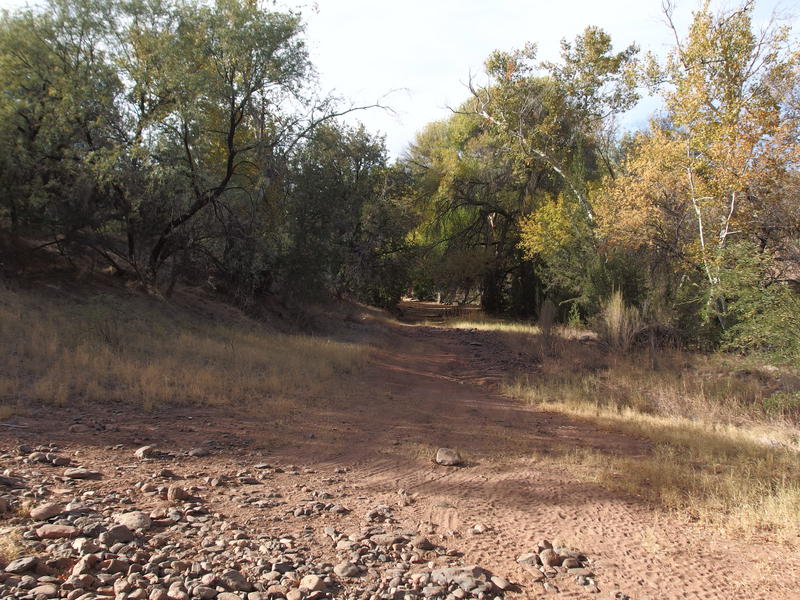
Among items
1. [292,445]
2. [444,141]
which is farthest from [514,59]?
[292,445]

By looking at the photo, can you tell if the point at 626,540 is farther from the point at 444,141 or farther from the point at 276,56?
the point at 444,141

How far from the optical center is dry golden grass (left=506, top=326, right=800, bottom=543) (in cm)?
553

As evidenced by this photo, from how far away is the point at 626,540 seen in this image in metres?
4.61

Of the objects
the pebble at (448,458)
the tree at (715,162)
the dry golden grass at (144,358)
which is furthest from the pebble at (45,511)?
the tree at (715,162)

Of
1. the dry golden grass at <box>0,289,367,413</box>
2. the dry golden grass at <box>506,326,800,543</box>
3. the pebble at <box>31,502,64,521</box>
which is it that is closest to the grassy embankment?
the dry golden grass at <box>506,326,800,543</box>

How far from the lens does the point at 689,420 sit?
33.4ft

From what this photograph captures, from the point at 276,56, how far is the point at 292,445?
1328 cm

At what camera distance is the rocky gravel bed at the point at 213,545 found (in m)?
3.21

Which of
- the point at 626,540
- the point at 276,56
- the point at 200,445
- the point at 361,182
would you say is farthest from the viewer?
the point at 361,182

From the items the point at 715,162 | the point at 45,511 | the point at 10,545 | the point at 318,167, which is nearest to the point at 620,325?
the point at 715,162

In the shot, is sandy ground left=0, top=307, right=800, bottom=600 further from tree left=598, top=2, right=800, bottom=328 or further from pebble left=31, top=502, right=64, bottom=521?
tree left=598, top=2, right=800, bottom=328

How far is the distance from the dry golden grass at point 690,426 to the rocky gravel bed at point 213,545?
232 centimetres

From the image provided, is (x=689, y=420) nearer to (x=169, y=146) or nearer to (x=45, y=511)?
(x=45, y=511)

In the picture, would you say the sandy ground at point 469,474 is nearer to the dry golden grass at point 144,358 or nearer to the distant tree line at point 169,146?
the dry golden grass at point 144,358
